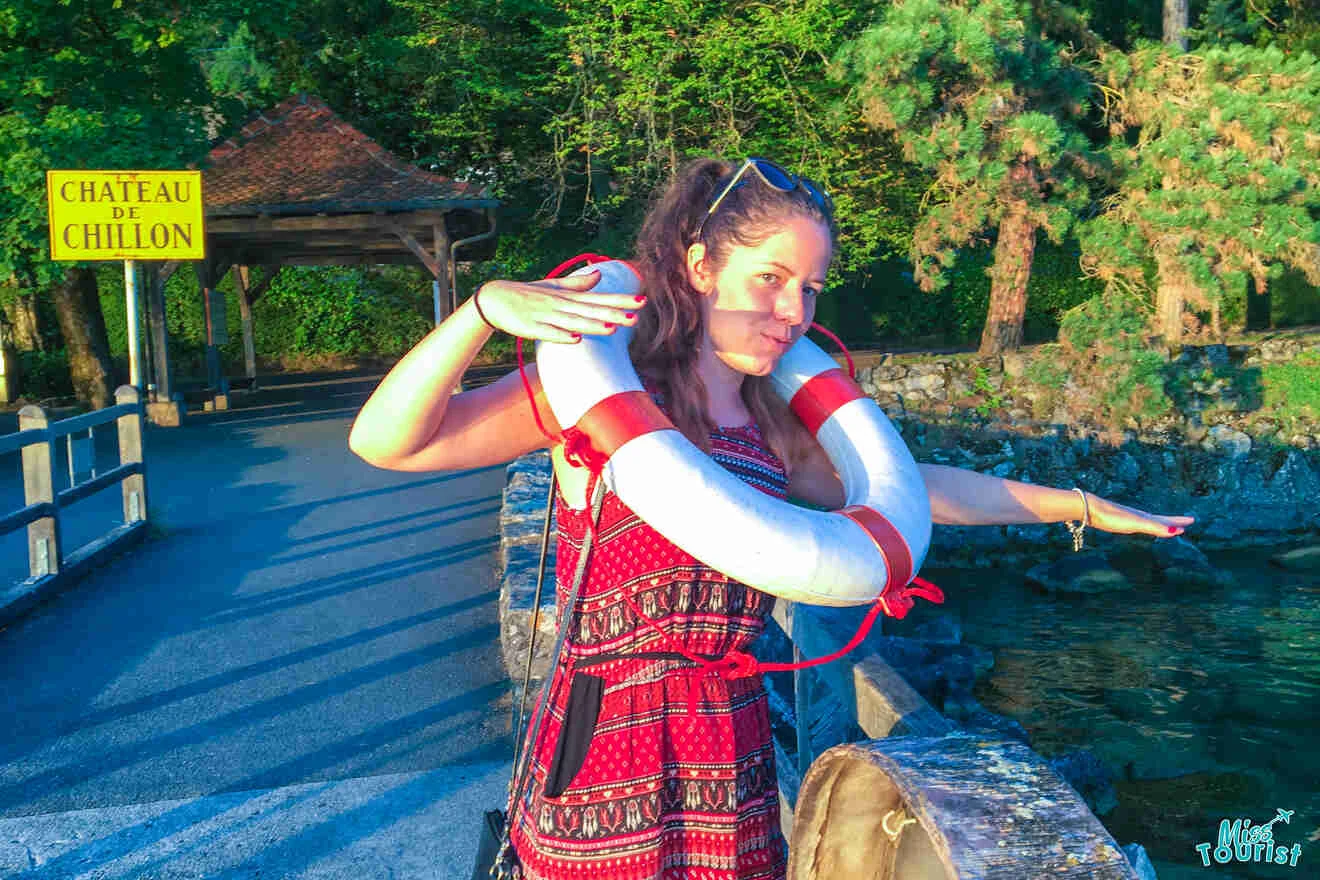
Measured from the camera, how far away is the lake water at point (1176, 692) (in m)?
8.20

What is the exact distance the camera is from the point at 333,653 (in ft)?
20.0

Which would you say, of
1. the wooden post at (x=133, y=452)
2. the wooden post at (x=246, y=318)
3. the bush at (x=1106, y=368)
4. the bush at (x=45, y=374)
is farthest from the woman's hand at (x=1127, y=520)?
the bush at (x=45, y=374)

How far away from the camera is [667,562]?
1.94 metres

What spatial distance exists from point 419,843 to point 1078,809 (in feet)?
9.06

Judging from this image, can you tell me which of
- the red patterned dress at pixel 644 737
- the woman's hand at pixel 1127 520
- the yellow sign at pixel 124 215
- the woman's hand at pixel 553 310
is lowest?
the red patterned dress at pixel 644 737

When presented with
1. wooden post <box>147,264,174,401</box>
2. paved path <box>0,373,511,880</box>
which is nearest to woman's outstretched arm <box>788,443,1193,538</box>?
paved path <box>0,373,511,880</box>

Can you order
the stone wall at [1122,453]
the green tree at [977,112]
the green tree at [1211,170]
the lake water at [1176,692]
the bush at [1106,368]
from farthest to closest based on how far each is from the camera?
the bush at [1106,368] < the stone wall at [1122,453] < the green tree at [1211,170] < the green tree at [977,112] < the lake water at [1176,692]

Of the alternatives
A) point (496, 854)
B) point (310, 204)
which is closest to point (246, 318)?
point (310, 204)

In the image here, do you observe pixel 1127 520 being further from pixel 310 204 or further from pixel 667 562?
pixel 310 204

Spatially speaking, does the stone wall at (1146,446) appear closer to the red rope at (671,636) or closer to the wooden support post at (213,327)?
the wooden support post at (213,327)

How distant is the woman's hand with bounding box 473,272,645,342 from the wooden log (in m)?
0.69

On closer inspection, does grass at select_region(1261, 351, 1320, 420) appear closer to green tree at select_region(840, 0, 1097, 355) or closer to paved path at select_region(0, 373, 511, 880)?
green tree at select_region(840, 0, 1097, 355)

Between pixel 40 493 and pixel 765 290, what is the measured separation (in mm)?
6615

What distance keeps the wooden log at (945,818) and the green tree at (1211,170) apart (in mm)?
15096
